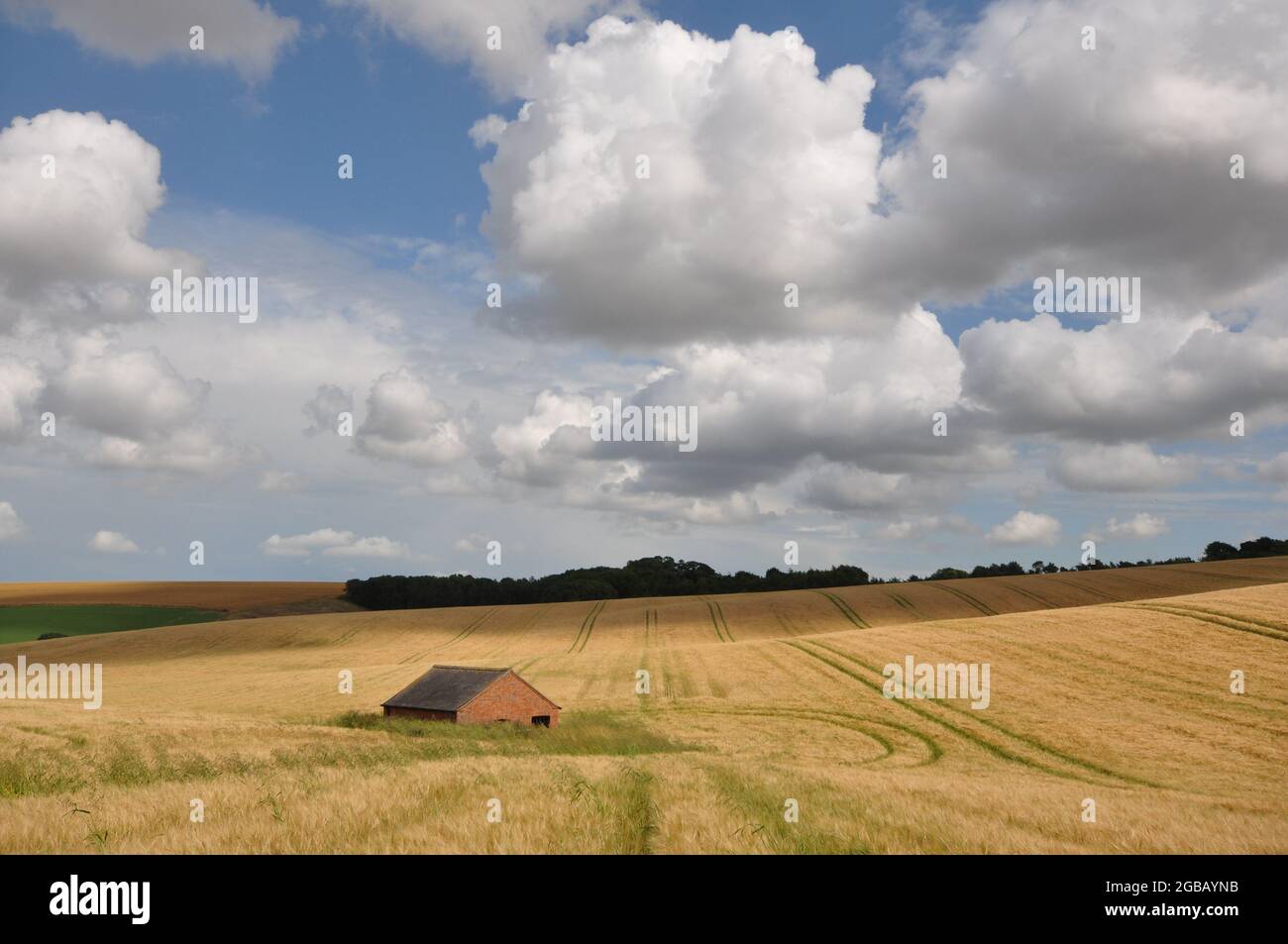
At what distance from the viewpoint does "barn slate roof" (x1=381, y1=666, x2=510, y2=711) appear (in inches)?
1686

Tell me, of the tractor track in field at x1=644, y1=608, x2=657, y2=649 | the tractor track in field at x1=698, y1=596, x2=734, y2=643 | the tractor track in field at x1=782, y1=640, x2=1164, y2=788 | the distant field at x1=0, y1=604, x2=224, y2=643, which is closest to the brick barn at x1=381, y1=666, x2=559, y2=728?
Answer: the tractor track in field at x1=782, y1=640, x2=1164, y2=788

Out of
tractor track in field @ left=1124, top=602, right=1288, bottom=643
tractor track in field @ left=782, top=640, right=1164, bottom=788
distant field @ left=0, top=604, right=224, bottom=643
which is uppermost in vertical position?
tractor track in field @ left=1124, top=602, right=1288, bottom=643

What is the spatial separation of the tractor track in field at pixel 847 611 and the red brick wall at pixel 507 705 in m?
42.9

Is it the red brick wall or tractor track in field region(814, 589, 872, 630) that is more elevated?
the red brick wall

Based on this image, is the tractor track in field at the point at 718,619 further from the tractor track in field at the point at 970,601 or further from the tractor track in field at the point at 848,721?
the tractor track in field at the point at 848,721

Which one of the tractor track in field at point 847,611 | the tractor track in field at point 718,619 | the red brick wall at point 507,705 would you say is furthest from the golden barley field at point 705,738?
the red brick wall at point 507,705

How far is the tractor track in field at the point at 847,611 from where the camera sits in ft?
275

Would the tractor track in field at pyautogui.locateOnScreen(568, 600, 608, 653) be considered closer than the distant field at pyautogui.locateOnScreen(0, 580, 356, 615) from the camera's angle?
Yes

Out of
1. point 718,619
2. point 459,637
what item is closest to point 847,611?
point 718,619

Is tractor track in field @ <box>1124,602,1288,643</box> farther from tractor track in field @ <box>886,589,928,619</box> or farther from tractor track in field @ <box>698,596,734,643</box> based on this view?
tractor track in field @ <box>698,596,734,643</box>

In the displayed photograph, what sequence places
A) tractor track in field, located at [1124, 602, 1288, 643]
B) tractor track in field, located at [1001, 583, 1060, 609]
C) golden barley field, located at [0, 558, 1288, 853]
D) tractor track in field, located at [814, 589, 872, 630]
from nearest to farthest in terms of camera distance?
Result: golden barley field, located at [0, 558, 1288, 853], tractor track in field, located at [1124, 602, 1288, 643], tractor track in field, located at [814, 589, 872, 630], tractor track in field, located at [1001, 583, 1060, 609]

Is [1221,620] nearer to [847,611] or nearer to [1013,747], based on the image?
[1013,747]

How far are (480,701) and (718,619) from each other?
49718mm
